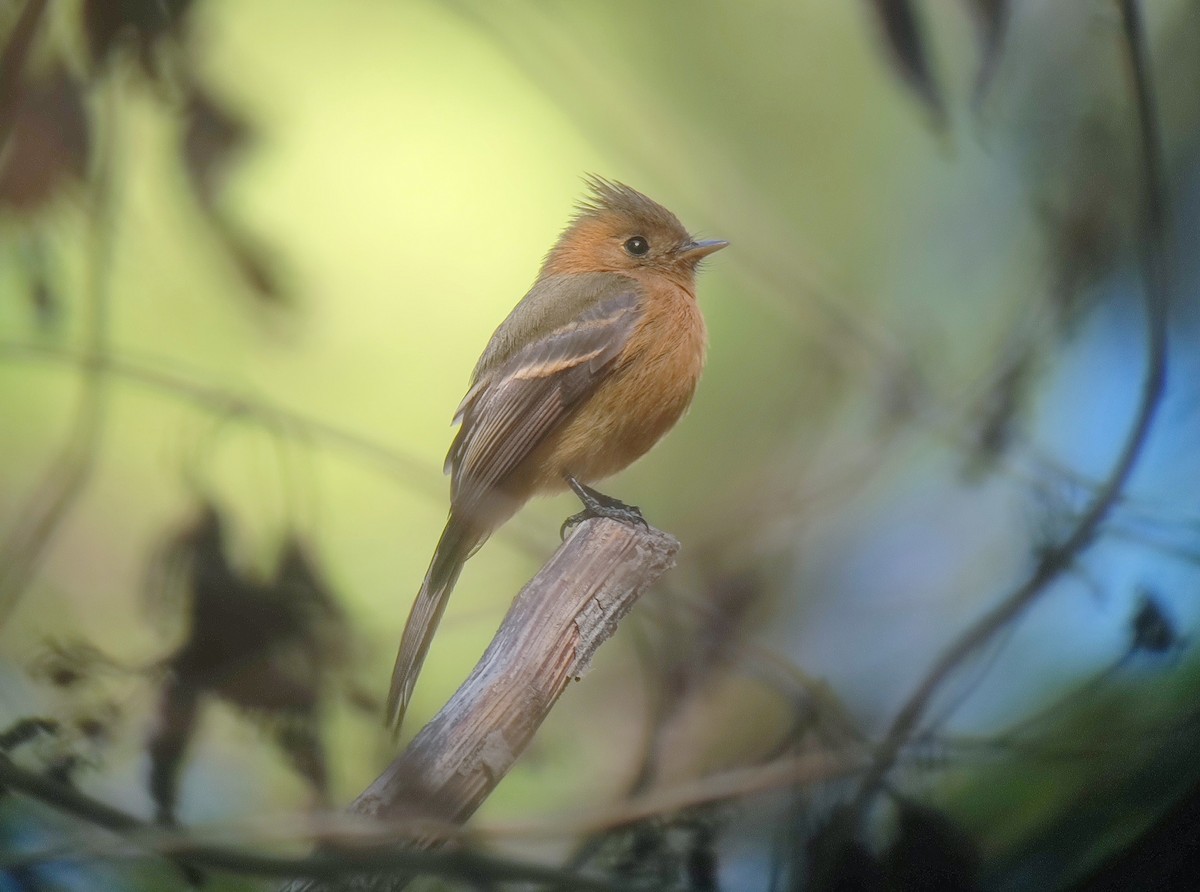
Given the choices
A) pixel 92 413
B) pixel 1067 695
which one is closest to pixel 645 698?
pixel 1067 695

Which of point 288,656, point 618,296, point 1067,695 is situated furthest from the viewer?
point 618,296

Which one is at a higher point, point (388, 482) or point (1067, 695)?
point (388, 482)

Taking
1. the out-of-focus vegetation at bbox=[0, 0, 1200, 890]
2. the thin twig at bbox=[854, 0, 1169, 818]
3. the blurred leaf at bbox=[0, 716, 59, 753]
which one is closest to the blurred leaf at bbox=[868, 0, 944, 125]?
the out-of-focus vegetation at bbox=[0, 0, 1200, 890]

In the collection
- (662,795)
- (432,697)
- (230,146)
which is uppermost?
(230,146)

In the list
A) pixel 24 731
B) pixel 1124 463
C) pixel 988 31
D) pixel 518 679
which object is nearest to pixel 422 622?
pixel 518 679

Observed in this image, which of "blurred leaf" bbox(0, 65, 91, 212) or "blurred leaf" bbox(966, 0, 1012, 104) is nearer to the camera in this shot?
"blurred leaf" bbox(0, 65, 91, 212)

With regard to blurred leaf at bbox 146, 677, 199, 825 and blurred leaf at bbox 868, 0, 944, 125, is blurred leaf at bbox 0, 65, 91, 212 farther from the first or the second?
blurred leaf at bbox 868, 0, 944, 125

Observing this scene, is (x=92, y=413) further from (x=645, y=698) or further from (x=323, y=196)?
(x=645, y=698)
